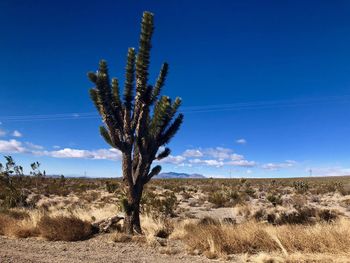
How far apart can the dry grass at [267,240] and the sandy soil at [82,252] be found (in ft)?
1.84

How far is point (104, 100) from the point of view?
12156 millimetres

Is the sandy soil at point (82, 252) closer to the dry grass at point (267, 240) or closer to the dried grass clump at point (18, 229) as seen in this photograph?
the dried grass clump at point (18, 229)

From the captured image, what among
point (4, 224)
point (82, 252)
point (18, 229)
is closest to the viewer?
point (82, 252)

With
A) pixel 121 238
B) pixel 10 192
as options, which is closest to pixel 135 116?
pixel 121 238

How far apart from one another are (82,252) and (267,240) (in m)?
4.75

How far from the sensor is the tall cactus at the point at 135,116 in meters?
12.2

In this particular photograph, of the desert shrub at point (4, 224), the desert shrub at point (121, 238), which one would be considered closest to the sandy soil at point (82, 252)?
the desert shrub at point (121, 238)

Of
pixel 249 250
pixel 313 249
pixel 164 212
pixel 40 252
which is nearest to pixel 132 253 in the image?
pixel 40 252

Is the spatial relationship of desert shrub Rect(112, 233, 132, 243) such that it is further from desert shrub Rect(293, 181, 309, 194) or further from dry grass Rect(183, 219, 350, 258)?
desert shrub Rect(293, 181, 309, 194)

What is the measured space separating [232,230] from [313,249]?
2.24 meters

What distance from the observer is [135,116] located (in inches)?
498

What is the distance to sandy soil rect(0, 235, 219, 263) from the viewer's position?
8875 mm

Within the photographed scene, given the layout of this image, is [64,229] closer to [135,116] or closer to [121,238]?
[121,238]

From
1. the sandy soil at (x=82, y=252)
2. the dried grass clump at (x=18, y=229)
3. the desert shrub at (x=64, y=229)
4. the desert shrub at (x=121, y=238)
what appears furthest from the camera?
the dried grass clump at (x=18, y=229)
